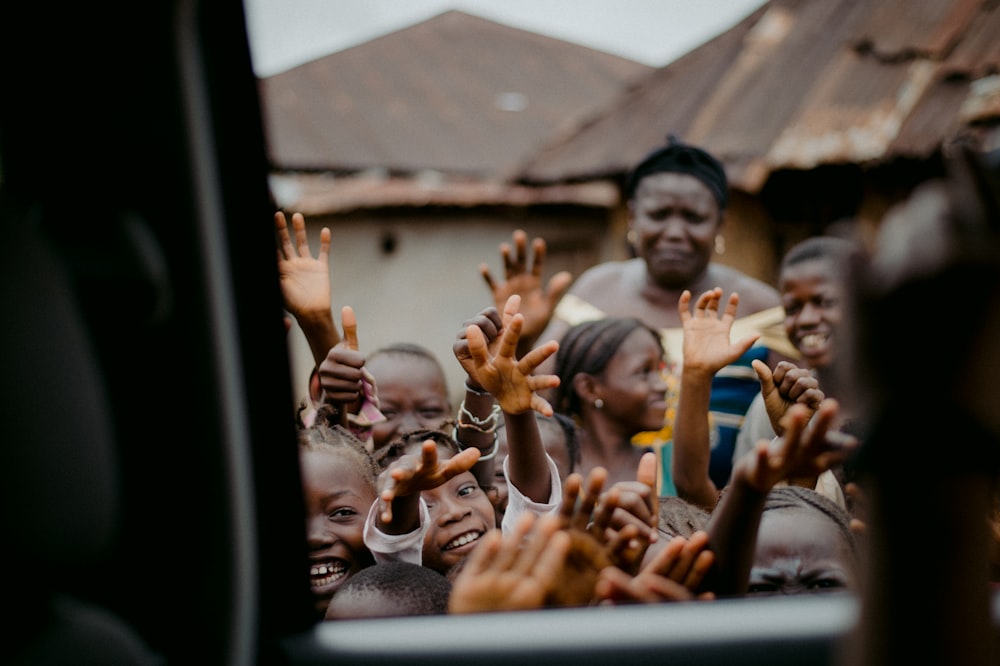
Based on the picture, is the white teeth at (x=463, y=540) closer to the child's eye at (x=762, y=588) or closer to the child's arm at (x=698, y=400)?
the child's arm at (x=698, y=400)

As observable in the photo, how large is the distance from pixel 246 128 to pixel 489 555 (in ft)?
2.26

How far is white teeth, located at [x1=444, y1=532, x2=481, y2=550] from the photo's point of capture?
2.31m

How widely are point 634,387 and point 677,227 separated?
75 centimetres

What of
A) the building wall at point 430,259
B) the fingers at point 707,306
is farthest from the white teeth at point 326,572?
the building wall at point 430,259

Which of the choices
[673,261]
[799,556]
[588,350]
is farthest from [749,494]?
[673,261]

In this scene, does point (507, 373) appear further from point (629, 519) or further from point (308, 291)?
point (308, 291)

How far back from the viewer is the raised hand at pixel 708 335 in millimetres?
2424

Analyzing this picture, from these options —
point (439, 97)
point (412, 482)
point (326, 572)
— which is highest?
point (439, 97)

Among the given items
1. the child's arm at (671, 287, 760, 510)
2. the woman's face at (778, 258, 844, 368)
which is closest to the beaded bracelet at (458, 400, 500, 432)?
the child's arm at (671, 287, 760, 510)

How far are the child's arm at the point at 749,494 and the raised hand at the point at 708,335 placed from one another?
819 millimetres

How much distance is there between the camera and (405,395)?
317cm

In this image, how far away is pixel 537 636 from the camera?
1.24 metres

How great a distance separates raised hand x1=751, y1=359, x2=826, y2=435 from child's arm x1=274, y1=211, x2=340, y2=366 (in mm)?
1163

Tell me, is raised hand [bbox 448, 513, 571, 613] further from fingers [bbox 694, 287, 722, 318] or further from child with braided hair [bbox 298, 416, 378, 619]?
fingers [bbox 694, 287, 722, 318]
